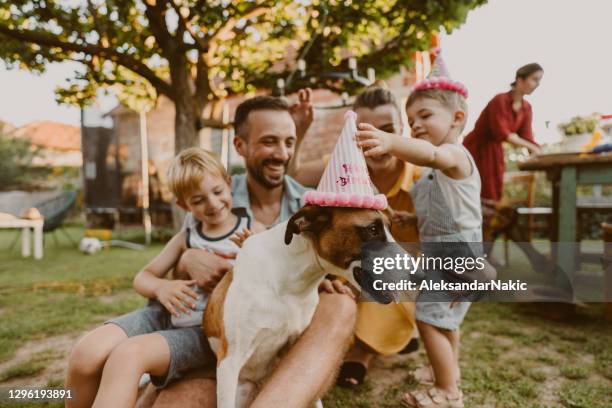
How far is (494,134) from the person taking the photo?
223cm

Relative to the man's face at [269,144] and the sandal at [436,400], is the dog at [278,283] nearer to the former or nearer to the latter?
the man's face at [269,144]

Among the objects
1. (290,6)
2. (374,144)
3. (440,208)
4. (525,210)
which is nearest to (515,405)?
(440,208)

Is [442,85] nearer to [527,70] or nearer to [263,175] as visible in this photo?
[527,70]

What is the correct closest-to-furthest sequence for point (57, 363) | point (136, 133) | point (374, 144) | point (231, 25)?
point (374, 144)
point (57, 363)
point (231, 25)
point (136, 133)

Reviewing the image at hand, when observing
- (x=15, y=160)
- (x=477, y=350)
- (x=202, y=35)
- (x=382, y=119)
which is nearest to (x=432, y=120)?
(x=382, y=119)

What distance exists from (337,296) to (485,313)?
223cm

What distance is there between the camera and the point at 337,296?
169 cm

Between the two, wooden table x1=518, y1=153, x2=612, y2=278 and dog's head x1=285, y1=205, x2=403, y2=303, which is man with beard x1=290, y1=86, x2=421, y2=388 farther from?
wooden table x1=518, y1=153, x2=612, y2=278

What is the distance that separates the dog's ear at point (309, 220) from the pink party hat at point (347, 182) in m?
0.03

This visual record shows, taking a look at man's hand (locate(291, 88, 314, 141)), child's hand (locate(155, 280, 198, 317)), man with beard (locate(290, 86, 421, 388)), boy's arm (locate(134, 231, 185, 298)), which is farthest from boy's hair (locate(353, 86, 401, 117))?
child's hand (locate(155, 280, 198, 317))

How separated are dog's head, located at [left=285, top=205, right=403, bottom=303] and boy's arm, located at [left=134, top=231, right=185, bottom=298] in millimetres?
790

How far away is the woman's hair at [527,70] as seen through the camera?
59.4 inches

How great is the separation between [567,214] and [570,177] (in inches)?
10.9

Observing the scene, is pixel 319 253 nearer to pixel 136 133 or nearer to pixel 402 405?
pixel 402 405
